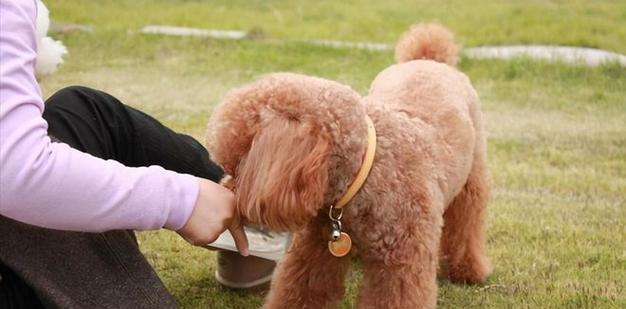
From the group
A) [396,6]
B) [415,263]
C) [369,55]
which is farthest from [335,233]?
[396,6]

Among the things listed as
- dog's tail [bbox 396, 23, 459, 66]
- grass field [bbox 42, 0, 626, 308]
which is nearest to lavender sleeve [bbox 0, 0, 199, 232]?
grass field [bbox 42, 0, 626, 308]

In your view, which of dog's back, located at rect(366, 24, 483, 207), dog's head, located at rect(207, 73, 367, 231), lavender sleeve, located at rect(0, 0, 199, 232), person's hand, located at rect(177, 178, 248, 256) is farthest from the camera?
dog's back, located at rect(366, 24, 483, 207)

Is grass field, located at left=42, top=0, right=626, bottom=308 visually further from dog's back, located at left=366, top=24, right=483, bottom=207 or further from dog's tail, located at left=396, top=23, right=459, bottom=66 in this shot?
dog's tail, located at left=396, top=23, right=459, bottom=66

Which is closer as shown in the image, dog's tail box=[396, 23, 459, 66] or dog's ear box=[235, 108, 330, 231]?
dog's ear box=[235, 108, 330, 231]

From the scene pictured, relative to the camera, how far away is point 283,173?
1.58 metres

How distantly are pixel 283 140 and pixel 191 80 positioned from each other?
4.55 m

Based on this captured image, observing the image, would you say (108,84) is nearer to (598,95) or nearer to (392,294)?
(598,95)

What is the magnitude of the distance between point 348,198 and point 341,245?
0.14m

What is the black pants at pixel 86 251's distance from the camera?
1536 mm

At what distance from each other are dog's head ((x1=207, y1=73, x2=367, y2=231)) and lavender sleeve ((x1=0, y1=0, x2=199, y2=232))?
205 millimetres

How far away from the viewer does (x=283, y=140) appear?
5.24 feet

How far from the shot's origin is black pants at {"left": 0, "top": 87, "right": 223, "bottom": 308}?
154 cm

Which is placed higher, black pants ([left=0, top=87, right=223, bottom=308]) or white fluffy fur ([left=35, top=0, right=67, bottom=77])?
white fluffy fur ([left=35, top=0, right=67, bottom=77])

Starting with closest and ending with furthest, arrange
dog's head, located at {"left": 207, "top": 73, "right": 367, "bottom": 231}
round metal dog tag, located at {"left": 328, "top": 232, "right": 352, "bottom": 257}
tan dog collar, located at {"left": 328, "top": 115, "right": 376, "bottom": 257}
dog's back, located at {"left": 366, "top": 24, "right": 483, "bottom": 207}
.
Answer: dog's head, located at {"left": 207, "top": 73, "right": 367, "bottom": 231}, tan dog collar, located at {"left": 328, "top": 115, "right": 376, "bottom": 257}, round metal dog tag, located at {"left": 328, "top": 232, "right": 352, "bottom": 257}, dog's back, located at {"left": 366, "top": 24, "right": 483, "bottom": 207}
